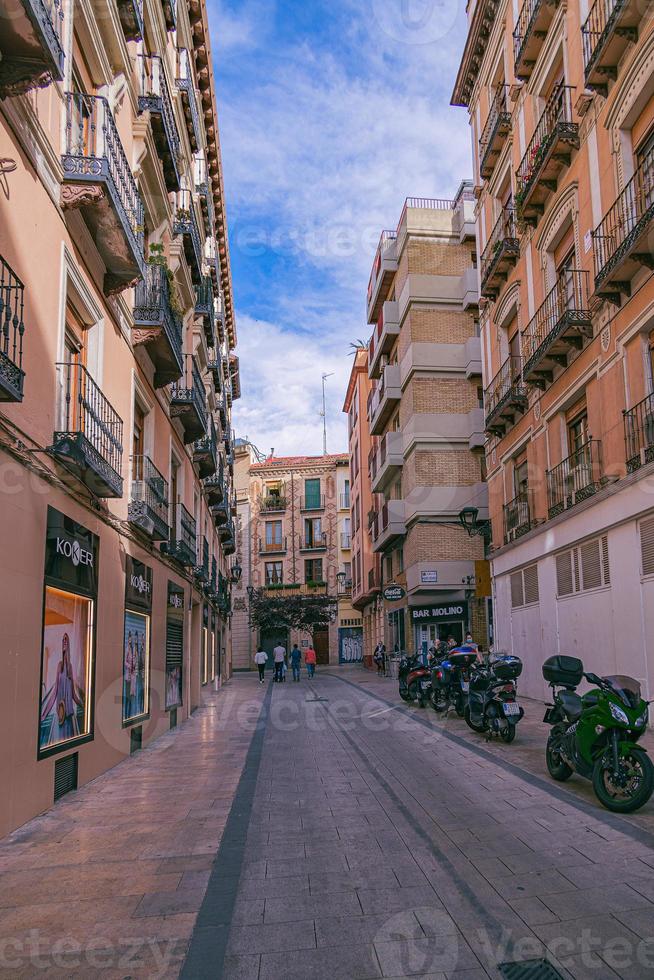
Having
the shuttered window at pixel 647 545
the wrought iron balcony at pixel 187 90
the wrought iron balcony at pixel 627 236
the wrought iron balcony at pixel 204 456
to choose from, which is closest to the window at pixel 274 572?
the wrought iron balcony at pixel 204 456

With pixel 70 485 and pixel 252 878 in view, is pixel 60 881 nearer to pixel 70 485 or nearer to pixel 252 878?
pixel 252 878

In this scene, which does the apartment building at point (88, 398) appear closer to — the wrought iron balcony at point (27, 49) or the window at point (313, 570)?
the wrought iron balcony at point (27, 49)

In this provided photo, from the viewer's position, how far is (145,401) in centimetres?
1389

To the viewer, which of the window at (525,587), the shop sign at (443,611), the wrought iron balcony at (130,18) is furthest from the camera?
the shop sign at (443,611)

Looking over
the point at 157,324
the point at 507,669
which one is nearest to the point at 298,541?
the point at 157,324

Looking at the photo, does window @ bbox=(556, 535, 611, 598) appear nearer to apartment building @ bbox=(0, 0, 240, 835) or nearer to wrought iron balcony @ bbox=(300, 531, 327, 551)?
apartment building @ bbox=(0, 0, 240, 835)

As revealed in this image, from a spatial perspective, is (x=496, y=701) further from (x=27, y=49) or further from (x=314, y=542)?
(x=314, y=542)

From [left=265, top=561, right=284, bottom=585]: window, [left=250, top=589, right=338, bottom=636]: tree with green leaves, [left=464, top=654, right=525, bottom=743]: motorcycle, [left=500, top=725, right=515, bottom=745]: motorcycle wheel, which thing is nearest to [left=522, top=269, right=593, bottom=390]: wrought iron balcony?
[left=464, top=654, right=525, bottom=743]: motorcycle

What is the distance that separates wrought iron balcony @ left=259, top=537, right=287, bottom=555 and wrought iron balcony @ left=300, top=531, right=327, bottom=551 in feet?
4.34

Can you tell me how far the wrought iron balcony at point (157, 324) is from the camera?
12625 millimetres

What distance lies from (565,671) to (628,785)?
1.97 m

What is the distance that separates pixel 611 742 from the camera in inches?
280

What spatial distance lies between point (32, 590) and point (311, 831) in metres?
3.39

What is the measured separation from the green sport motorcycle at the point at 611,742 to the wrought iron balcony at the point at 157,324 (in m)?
8.31
